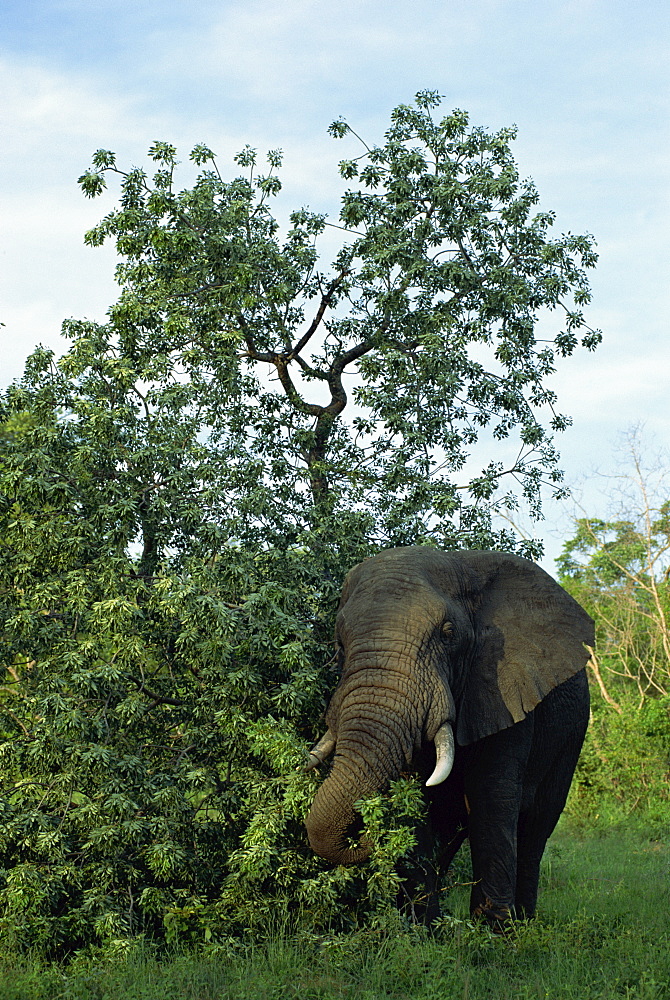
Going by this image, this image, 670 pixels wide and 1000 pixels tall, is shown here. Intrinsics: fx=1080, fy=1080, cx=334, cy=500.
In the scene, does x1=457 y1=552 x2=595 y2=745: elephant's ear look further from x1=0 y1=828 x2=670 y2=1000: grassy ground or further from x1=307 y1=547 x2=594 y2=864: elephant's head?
x1=0 y1=828 x2=670 y2=1000: grassy ground

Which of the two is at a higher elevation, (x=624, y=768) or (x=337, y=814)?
(x=624, y=768)

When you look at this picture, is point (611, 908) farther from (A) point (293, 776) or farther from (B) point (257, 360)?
(B) point (257, 360)

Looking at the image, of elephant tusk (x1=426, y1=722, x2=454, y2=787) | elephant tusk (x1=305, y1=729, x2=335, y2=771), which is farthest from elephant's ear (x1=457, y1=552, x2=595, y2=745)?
elephant tusk (x1=305, y1=729, x2=335, y2=771)

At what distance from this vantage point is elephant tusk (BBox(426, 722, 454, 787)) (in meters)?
7.06

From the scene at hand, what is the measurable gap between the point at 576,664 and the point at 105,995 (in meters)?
4.16

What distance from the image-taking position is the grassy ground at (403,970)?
6.46m

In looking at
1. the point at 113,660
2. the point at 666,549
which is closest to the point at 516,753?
the point at 113,660

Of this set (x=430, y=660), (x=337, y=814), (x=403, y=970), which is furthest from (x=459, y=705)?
(x=403, y=970)

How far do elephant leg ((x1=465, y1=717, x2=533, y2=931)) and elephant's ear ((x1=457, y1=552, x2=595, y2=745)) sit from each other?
40cm

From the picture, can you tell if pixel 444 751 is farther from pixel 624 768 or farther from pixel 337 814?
pixel 624 768

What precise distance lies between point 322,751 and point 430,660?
42.0 inches

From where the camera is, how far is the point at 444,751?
7.18 m

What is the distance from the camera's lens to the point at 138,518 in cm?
941

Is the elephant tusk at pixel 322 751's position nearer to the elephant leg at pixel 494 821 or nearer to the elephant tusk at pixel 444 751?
the elephant tusk at pixel 444 751
